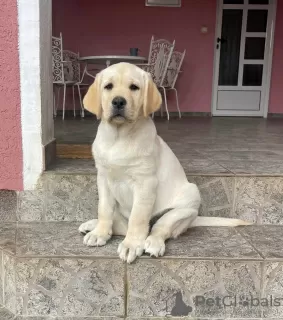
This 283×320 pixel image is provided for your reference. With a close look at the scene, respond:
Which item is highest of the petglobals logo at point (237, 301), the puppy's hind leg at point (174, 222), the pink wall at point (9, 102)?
the pink wall at point (9, 102)

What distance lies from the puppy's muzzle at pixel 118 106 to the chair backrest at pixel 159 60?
4.78 metres

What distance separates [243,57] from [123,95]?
22.0 feet

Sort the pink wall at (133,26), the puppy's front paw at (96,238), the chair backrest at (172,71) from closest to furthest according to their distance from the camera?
the puppy's front paw at (96,238), the chair backrest at (172,71), the pink wall at (133,26)

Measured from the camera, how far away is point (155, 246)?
1.83m

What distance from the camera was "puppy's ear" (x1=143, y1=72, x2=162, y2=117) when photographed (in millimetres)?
1829

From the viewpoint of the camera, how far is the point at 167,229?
1.95 metres

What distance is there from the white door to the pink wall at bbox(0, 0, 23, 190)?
20.1 ft

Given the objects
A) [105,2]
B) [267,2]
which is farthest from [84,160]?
[267,2]

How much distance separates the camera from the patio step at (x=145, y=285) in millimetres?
1846

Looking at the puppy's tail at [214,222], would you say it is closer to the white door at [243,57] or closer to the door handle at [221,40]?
the white door at [243,57]

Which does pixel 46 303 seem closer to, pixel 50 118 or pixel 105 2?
pixel 50 118

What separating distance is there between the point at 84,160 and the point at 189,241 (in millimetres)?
1121

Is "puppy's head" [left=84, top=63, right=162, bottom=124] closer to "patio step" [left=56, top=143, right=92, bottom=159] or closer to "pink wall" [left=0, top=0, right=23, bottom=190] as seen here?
"pink wall" [left=0, top=0, right=23, bottom=190]

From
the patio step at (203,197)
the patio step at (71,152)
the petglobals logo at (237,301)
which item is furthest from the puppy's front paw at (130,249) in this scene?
the patio step at (71,152)
